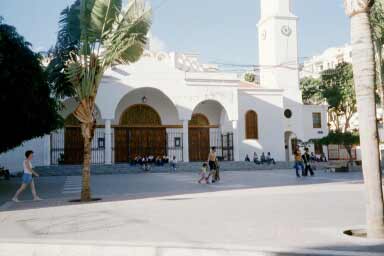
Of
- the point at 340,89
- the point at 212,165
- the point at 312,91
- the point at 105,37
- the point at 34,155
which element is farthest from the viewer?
the point at 312,91

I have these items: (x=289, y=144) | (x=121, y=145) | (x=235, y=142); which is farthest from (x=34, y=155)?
(x=289, y=144)

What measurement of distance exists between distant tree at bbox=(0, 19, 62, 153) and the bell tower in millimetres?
21660

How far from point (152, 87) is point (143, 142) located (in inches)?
161

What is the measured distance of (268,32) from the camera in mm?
34438

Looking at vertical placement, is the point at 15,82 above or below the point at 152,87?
below

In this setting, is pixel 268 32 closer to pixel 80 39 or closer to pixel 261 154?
pixel 261 154

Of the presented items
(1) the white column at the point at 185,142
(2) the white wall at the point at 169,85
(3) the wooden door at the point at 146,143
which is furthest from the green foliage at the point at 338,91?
(3) the wooden door at the point at 146,143

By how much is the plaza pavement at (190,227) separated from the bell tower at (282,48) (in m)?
24.6

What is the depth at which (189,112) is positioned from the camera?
28469mm

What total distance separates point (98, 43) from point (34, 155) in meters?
15.9

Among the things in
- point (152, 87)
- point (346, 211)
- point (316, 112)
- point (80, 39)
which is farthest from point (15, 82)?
point (316, 112)

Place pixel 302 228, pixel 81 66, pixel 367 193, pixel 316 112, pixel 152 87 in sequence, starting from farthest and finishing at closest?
pixel 316 112
pixel 152 87
pixel 81 66
pixel 302 228
pixel 367 193

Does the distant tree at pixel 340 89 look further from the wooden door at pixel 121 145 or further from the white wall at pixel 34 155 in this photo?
the white wall at pixel 34 155

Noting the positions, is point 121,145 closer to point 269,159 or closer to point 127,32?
point 269,159
